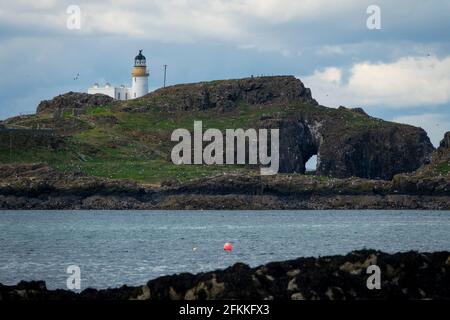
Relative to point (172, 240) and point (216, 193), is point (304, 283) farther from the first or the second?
point (216, 193)

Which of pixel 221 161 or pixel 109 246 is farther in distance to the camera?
pixel 221 161

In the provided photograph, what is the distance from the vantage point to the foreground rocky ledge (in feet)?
124

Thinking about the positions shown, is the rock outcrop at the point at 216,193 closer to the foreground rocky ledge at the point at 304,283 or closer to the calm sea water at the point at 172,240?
the calm sea water at the point at 172,240

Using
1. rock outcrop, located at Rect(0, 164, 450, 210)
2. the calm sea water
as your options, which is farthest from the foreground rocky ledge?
rock outcrop, located at Rect(0, 164, 450, 210)

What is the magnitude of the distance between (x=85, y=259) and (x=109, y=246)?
13.4 metres

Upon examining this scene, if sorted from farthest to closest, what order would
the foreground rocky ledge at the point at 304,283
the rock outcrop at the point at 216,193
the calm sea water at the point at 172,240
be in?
the rock outcrop at the point at 216,193 → the calm sea water at the point at 172,240 → the foreground rocky ledge at the point at 304,283

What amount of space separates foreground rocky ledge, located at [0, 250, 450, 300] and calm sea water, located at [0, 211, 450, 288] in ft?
47.6

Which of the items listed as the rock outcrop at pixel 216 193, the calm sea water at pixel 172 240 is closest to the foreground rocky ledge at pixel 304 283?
the calm sea water at pixel 172 240

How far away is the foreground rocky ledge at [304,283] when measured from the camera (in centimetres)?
3794

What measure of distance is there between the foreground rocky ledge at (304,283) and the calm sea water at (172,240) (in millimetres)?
14502

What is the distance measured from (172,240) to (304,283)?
54708 millimetres
